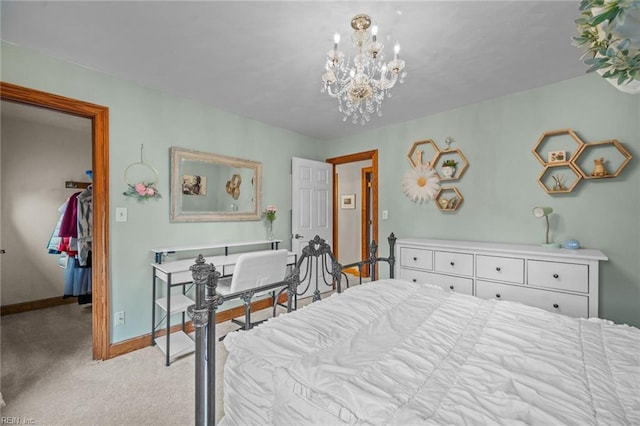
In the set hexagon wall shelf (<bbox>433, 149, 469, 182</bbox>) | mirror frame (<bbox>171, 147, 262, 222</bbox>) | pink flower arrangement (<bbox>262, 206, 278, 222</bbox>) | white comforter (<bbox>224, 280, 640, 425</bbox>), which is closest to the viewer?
white comforter (<bbox>224, 280, 640, 425</bbox>)

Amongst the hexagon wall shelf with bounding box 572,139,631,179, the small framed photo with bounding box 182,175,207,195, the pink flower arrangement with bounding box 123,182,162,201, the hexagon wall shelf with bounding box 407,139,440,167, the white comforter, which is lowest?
the white comforter

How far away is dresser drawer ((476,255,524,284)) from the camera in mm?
2248

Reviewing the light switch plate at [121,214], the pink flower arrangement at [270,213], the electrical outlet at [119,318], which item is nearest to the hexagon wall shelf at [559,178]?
the pink flower arrangement at [270,213]

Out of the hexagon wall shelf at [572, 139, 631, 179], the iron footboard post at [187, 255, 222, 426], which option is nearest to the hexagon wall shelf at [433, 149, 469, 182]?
the hexagon wall shelf at [572, 139, 631, 179]

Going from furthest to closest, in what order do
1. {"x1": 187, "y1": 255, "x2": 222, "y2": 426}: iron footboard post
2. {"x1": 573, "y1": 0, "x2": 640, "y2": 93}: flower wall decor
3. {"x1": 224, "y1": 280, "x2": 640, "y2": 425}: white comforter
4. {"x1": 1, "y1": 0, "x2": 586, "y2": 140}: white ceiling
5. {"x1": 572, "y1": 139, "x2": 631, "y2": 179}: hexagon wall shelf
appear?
1. {"x1": 572, "y1": 139, "x2": 631, "y2": 179}: hexagon wall shelf
2. {"x1": 1, "y1": 0, "x2": 586, "y2": 140}: white ceiling
3. {"x1": 187, "y1": 255, "x2": 222, "y2": 426}: iron footboard post
4. {"x1": 224, "y1": 280, "x2": 640, "y2": 425}: white comforter
5. {"x1": 573, "y1": 0, "x2": 640, "y2": 93}: flower wall decor

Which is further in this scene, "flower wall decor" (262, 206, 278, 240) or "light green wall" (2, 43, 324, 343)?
"flower wall decor" (262, 206, 278, 240)

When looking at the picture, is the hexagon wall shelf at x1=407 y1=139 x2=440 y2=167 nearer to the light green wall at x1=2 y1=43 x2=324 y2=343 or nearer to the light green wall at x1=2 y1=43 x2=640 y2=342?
the light green wall at x1=2 y1=43 x2=640 y2=342

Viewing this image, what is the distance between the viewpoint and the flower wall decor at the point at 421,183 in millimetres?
3152

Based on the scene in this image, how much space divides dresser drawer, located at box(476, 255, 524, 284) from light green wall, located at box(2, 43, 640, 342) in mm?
473

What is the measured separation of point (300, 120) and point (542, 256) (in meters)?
2.82

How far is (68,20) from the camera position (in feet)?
5.41

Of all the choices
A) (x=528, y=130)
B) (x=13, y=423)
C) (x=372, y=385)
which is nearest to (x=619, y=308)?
(x=528, y=130)

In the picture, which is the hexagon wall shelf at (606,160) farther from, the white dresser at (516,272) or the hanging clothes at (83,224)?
the hanging clothes at (83,224)
